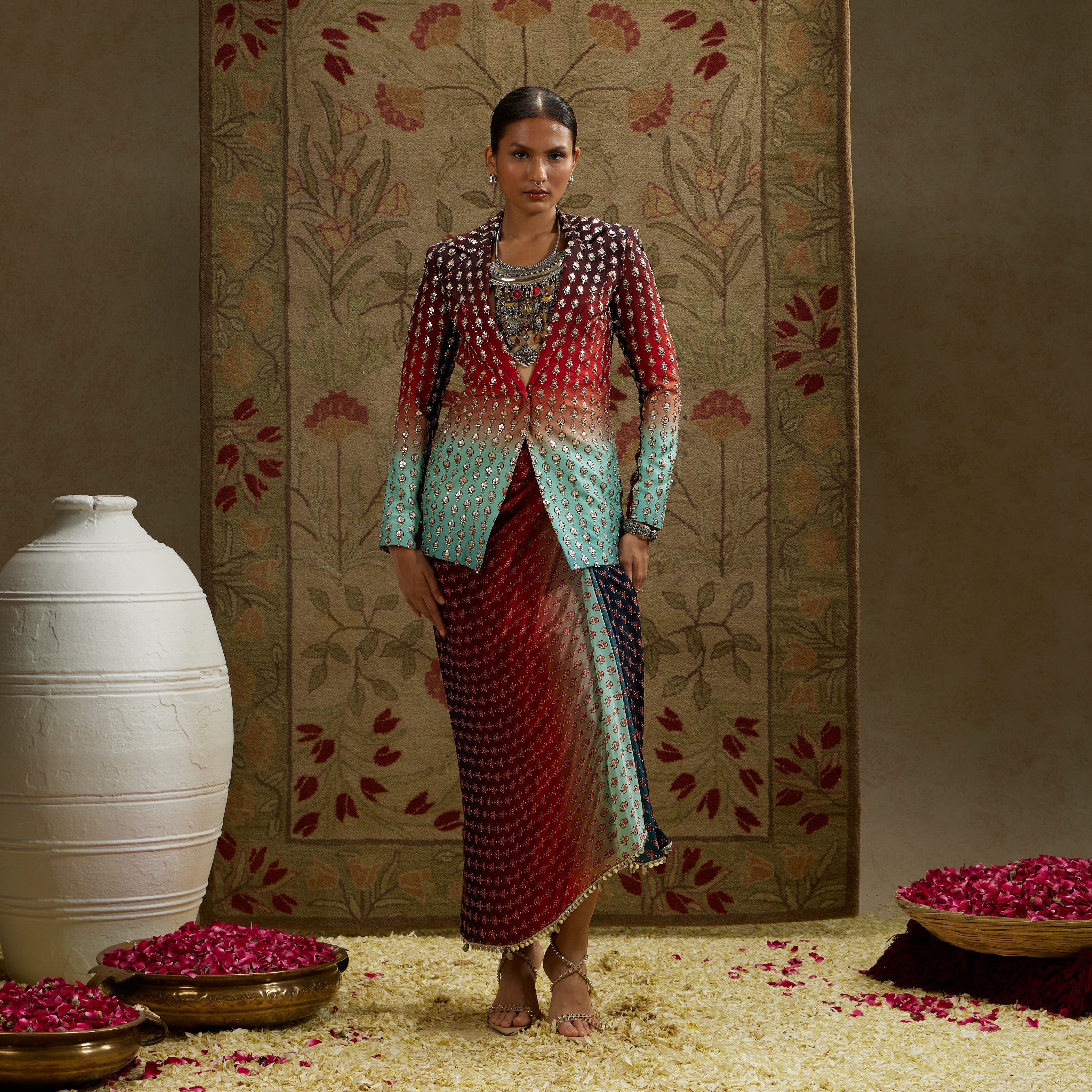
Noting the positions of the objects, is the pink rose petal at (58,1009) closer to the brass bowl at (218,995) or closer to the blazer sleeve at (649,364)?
the brass bowl at (218,995)

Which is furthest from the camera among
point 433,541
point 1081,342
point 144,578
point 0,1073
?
point 1081,342

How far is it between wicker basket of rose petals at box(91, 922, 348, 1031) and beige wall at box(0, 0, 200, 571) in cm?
160

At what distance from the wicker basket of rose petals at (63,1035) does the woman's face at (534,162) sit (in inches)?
61.2

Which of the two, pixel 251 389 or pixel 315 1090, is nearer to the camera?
pixel 315 1090

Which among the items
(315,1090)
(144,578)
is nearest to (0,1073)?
(315,1090)

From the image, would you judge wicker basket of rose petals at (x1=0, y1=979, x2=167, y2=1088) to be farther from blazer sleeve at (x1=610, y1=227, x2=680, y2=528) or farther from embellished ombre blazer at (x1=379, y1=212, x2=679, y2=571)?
blazer sleeve at (x1=610, y1=227, x2=680, y2=528)

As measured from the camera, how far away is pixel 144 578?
A: 8.78 feet

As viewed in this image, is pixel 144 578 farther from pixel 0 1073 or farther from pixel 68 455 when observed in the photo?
pixel 68 455

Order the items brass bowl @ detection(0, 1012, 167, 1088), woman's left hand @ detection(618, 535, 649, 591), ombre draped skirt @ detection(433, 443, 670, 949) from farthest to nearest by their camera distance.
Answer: woman's left hand @ detection(618, 535, 649, 591), ombre draped skirt @ detection(433, 443, 670, 949), brass bowl @ detection(0, 1012, 167, 1088)

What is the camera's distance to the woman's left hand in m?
2.35

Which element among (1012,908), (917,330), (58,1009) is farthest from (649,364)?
(917,330)

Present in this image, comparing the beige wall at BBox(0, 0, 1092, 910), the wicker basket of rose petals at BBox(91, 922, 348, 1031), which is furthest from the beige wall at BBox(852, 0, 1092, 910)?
the wicker basket of rose petals at BBox(91, 922, 348, 1031)

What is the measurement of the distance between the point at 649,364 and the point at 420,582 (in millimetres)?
593

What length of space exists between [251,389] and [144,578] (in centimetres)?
82
